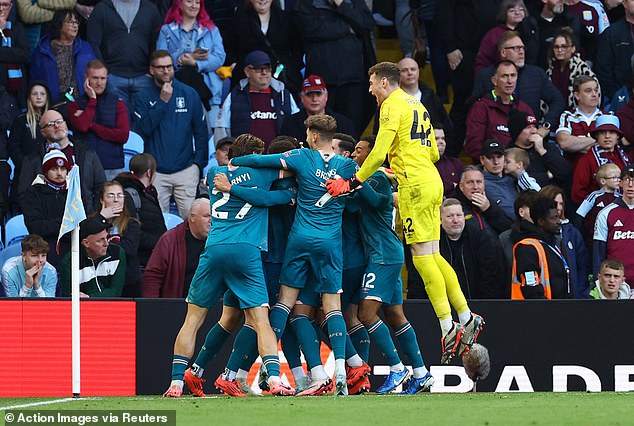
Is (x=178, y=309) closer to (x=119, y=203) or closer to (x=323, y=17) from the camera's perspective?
(x=119, y=203)

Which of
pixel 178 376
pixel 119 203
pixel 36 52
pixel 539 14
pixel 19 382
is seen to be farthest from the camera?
pixel 539 14

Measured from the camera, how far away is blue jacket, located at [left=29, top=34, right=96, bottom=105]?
54.1 ft

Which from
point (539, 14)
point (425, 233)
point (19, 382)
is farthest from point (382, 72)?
point (539, 14)

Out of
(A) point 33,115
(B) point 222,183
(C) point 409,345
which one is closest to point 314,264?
(B) point 222,183

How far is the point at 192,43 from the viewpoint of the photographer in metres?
17.4

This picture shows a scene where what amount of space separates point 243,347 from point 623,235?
5.33 m

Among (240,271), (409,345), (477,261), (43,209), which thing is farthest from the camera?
(43,209)

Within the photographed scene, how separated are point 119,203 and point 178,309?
1685 millimetres

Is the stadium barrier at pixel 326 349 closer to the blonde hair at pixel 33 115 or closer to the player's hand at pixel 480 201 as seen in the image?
the player's hand at pixel 480 201

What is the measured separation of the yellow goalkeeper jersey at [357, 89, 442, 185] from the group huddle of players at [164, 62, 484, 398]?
0.01 metres

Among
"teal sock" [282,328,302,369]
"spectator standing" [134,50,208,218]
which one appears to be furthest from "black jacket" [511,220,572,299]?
"spectator standing" [134,50,208,218]

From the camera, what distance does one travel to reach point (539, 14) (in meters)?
19.0

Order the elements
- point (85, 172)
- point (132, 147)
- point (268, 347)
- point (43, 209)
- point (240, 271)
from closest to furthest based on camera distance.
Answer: point (268, 347) → point (240, 271) → point (43, 209) → point (85, 172) → point (132, 147)

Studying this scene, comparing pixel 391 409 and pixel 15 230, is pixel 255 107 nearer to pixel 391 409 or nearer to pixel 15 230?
pixel 15 230
